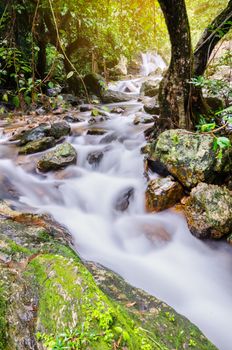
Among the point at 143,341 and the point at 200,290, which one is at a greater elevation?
the point at 143,341

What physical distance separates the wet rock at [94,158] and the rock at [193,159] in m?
2.02

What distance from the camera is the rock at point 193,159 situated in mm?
4250

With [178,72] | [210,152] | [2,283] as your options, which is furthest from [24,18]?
[2,283]

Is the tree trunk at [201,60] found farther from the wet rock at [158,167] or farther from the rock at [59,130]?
the rock at [59,130]

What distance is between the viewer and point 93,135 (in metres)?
7.63

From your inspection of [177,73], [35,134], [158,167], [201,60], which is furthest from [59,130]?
[201,60]

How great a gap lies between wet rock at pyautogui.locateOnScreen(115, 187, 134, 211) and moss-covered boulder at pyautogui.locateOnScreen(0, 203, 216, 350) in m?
2.73

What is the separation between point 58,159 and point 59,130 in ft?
5.85

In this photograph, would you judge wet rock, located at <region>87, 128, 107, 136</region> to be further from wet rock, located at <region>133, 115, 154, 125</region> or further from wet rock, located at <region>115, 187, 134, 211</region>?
wet rock, located at <region>115, 187, 134, 211</region>

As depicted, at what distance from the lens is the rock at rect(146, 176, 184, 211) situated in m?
4.41

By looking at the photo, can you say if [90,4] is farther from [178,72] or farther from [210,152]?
[210,152]

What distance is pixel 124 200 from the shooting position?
16.4 feet

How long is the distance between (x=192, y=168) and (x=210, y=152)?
0.39m

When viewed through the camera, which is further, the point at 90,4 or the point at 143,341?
the point at 90,4
